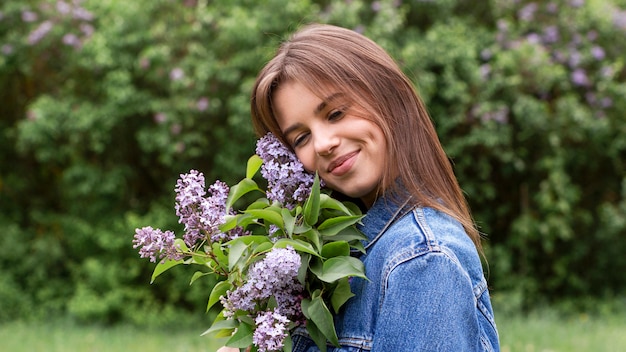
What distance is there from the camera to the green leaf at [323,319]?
5.36 ft

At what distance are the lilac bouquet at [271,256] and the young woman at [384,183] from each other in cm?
6

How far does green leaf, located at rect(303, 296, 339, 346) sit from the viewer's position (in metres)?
1.63

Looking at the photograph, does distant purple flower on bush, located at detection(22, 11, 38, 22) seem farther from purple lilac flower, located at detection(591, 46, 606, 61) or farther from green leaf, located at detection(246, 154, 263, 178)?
green leaf, located at detection(246, 154, 263, 178)

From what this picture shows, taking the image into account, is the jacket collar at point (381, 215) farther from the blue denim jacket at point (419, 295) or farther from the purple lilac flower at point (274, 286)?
the purple lilac flower at point (274, 286)

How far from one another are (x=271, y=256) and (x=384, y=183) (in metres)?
0.37

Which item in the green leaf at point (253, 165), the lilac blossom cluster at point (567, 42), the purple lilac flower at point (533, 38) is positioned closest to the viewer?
the green leaf at point (253, 165)

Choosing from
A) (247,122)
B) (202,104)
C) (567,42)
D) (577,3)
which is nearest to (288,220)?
(247,122)

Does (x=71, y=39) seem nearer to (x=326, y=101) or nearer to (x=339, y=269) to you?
(x=326, y=101)

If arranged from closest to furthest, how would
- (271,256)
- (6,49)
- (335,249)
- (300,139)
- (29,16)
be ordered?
(271,256), (335,249), (300,139), (29,16), (6,49)

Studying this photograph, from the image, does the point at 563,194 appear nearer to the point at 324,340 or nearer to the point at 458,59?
the point at 458,59

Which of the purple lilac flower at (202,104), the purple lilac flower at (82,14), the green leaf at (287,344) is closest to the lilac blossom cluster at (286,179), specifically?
the green leaf at (287,344)

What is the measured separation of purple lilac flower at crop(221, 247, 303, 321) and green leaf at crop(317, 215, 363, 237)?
0.13 metres

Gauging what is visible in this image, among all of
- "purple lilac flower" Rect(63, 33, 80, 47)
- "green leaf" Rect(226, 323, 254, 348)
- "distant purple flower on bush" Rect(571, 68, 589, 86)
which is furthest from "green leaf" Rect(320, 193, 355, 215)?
"purple lilac flower" Rect(63, 33, 80, 47)

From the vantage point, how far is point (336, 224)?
68.9 inches
